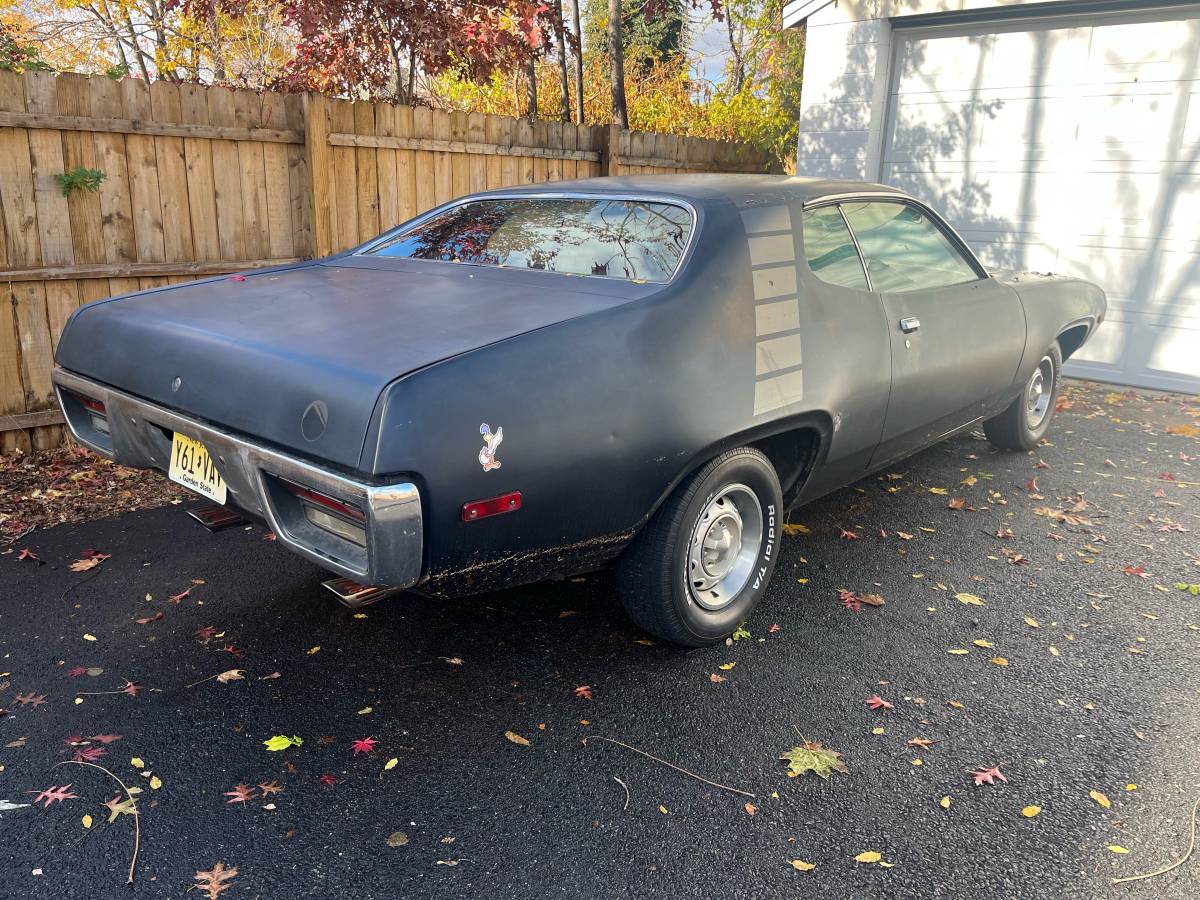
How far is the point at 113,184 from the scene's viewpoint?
5199 millimetres

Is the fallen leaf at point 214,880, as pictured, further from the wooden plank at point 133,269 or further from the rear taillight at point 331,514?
the wooden plank at point 133,269

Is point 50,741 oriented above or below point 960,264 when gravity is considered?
below

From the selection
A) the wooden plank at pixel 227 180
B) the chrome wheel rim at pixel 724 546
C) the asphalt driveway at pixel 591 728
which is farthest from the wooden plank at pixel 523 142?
the chrome wheel rim at pixel 724 546

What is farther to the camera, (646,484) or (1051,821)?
(646,484)

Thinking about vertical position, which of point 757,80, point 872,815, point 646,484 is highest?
point 757,80

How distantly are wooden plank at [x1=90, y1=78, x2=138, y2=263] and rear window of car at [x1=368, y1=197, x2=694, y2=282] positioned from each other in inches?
86.1

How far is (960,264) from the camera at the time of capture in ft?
14.7

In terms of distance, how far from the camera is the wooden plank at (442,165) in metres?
6.77

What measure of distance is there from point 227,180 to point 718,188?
11.9 feet

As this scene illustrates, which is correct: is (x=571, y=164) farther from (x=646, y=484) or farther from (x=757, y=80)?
(x=646, y=484)

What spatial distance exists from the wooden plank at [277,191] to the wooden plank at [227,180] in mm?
193

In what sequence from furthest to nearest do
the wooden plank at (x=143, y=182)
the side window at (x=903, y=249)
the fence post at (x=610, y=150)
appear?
the fence post at (x=610, y=150), the wooden plank at (x=143, y=182), the side window at (x=903, y=249)

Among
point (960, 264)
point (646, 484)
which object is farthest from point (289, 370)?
point (960, 264)

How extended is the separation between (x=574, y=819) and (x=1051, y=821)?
4.01 feet
